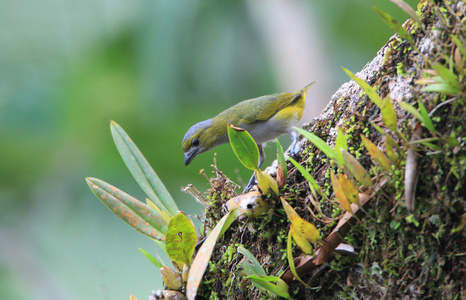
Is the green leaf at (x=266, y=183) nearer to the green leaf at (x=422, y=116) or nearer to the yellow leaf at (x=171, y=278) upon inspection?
the yellow leaf at (x=171, y=278)

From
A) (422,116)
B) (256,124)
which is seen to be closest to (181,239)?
(422,116)

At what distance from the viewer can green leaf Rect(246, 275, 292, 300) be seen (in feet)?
5.38

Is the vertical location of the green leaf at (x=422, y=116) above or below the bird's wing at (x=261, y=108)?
below

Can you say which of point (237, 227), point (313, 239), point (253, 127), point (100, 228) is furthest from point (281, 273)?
point (100, 228)

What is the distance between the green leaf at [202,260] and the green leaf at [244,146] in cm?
21

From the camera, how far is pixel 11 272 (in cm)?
901

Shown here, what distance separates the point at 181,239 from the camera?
1.90 meters

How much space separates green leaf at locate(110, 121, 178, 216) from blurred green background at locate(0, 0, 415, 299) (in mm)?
3975

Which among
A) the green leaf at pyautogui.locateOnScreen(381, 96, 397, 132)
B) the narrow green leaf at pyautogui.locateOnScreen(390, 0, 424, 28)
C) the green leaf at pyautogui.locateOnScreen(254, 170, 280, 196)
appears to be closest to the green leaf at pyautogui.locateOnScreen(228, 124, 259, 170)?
the green leaf at pyautogui.locateOnScreen(254, 170, 280, 196)

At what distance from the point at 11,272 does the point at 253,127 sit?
22.9ft

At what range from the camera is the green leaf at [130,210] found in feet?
7.07

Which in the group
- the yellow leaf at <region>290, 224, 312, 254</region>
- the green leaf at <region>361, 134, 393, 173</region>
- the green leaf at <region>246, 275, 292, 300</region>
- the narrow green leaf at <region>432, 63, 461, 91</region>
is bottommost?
the green leaf at <region>246, 275, 292, 300</region>

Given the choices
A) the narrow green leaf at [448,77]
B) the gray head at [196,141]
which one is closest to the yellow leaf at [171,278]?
the narrow green leaf at [448,77]

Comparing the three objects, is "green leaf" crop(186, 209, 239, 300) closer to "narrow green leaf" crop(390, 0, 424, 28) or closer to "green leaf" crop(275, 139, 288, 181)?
"green leaf" crop(275, 139, 288, 181)
